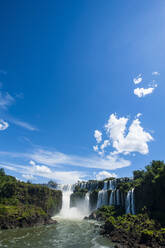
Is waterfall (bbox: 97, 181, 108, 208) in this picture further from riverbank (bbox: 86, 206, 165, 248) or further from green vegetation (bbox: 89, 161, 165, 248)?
riverbank (bbox: 86, 206, 165, 248)

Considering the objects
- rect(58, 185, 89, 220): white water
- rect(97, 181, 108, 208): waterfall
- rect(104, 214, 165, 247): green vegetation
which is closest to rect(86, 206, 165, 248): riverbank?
rect(104, 214, 165, 247): green vegetation

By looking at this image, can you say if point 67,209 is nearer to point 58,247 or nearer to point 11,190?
point 11,190

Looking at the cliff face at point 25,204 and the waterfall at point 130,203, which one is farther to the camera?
the waterfall at point 130,203

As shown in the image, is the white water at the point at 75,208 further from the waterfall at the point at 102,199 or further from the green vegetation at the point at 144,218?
the green vegetation at the point at 144,218

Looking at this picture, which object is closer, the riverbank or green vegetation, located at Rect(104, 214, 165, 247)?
the riverbank

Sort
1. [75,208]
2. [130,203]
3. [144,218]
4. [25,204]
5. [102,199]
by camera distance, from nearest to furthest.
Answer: [144,218] → [130,203] → [25,204] → [102,199] → [75,208]

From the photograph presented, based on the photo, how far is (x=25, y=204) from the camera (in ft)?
177

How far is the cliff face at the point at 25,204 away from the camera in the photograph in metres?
38.7

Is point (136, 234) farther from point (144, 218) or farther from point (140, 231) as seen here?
point (144, 218)

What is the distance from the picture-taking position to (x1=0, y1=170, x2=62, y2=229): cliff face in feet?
127

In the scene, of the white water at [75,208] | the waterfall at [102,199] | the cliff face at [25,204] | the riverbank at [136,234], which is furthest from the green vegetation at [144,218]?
the cliff face at [25,204]

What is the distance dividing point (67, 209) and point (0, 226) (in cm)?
4385

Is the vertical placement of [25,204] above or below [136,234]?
below

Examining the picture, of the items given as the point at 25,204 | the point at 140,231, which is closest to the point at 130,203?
the point at 140,231
